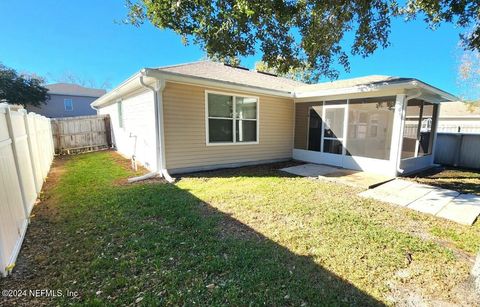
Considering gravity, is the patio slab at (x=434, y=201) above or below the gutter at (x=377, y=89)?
below

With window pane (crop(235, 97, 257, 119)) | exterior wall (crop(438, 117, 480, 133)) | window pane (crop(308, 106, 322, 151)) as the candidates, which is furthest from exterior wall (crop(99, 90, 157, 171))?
exterior wall (crop(438, 117, 480, 133))

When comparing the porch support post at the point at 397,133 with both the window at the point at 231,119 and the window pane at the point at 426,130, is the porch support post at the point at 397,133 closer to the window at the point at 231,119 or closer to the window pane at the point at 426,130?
the window pane at the point at 426,130

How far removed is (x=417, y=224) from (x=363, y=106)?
4.69 m

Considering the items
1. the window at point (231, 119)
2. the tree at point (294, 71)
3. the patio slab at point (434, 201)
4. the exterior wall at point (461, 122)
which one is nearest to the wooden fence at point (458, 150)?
the patio slab at point (434, 201)

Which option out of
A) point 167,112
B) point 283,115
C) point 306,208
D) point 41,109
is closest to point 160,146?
point 167,112

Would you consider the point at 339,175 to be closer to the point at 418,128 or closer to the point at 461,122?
the point at 418,128

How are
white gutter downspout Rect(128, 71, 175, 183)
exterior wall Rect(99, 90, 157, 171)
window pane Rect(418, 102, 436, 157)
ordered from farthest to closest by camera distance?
window pane Rect(418, 102, 436, 157)
exterior wall Rect(99, 90, 157, 171)
white gutter downspout Rect(128, 71, 175, 183)

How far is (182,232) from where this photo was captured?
10.9ft

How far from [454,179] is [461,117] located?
50.7 ft

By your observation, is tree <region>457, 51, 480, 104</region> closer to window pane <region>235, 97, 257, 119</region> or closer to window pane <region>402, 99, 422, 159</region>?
window pane <region>402, 99, 422, 159</region>

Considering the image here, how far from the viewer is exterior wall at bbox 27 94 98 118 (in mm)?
22759

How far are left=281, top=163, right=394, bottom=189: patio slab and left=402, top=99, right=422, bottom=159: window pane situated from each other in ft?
4.68

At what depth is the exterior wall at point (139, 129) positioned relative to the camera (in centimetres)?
678

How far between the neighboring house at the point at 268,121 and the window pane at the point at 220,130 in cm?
3
